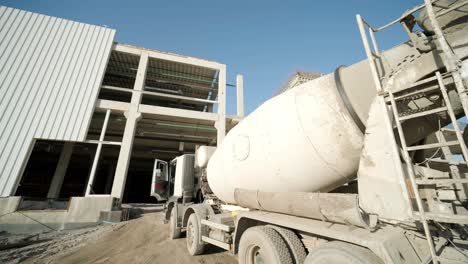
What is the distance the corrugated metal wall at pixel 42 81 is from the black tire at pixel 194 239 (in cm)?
954

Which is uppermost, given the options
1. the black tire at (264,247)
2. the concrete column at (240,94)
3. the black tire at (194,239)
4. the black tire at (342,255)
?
the concrete column at (240,94)

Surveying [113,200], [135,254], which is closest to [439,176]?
[135,254]

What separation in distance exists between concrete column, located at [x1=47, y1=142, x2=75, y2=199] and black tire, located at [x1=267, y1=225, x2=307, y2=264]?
1567 cm

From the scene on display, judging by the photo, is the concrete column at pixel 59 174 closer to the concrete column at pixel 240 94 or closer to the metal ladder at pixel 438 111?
the concrete column at pixel 240 94

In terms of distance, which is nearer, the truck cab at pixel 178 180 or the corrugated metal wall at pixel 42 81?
the truck cab at pixel 178 180

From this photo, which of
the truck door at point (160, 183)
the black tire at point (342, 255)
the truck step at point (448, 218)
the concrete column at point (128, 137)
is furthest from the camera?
the concrete column at point (128, 137)

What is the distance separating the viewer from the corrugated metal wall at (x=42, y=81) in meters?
9.58

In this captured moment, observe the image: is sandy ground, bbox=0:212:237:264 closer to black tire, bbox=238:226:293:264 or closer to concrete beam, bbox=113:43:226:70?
black tire, bbox=238:226:293:264

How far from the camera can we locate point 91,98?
11.4 meters

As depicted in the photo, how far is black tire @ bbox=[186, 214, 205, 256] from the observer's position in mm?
4883

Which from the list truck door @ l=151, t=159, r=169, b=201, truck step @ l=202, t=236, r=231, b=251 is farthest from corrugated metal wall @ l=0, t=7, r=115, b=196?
truck step @ l=202, t=236, r=231, b=251

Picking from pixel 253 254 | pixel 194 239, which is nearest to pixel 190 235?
pixel 194 239

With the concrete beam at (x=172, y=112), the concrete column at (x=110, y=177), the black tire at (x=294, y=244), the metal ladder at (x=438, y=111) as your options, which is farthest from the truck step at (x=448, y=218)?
the concrete column at (x=110, y=177)

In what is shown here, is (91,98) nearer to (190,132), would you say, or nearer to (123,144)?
(123,144)
